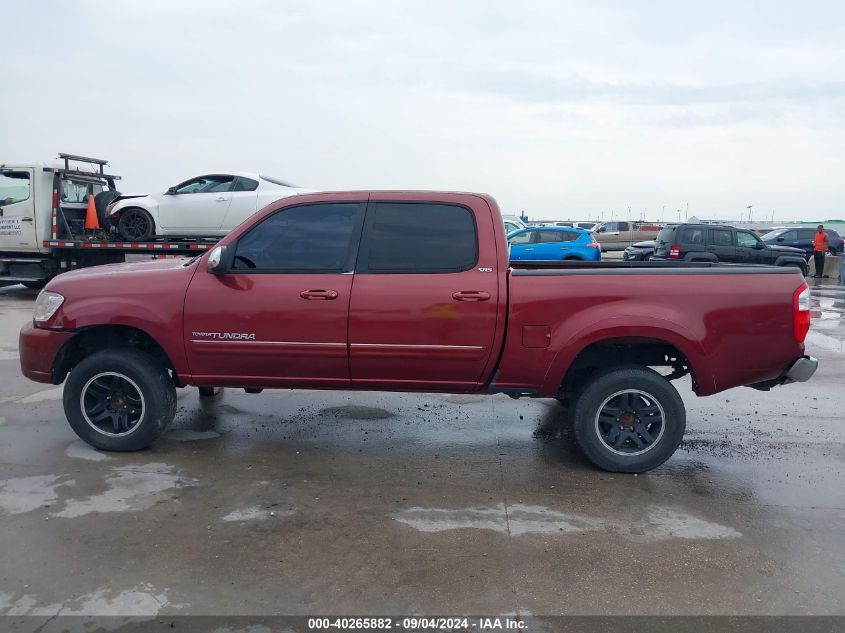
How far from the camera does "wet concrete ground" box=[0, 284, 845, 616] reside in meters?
3.23

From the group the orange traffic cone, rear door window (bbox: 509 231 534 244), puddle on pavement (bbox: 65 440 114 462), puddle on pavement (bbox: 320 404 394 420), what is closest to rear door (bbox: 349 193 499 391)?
puddle on pavement (bbox: 320 404 394 420)

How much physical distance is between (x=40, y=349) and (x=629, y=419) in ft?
13.9

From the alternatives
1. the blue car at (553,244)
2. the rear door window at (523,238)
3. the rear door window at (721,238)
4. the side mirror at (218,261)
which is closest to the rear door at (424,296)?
the side mirror at (218,261)

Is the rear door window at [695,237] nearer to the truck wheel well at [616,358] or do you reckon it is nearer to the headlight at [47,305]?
the truck wheel well at [616,358]

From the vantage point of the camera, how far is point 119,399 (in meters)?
5.05

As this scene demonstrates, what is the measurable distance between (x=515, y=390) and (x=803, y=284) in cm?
201

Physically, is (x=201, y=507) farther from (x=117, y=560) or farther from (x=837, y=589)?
(x=837, y=589)

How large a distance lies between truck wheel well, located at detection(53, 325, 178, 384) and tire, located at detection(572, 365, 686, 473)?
303 cm

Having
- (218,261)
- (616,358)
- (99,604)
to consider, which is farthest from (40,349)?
(616,358)

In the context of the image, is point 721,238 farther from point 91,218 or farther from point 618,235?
point 91,218

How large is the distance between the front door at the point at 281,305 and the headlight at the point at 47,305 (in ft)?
3.16

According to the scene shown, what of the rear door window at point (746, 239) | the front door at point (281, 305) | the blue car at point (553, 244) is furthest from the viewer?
the rear door window at point (746, 239)

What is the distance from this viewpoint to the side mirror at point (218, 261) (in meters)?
4.73

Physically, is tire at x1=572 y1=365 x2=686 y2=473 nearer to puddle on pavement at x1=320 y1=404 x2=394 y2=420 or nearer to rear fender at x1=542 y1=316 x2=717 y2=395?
rear fender at x1=542 y1=316 x2=717 y2=395
